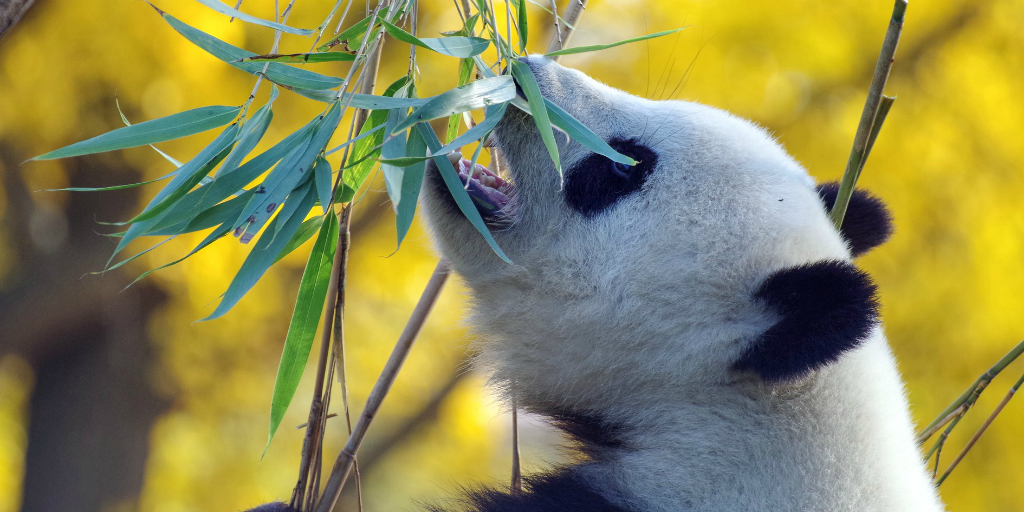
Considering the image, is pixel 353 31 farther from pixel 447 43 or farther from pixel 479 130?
pixel 479 130

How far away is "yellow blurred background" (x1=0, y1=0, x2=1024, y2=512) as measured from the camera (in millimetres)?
3396

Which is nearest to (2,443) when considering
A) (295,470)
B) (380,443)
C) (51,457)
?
(51,457)

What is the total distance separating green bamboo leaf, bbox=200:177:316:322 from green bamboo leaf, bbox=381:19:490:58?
25 centimetres

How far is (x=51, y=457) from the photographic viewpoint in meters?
3.87

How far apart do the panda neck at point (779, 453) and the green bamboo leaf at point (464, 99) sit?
54cm

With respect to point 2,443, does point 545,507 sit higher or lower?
lower

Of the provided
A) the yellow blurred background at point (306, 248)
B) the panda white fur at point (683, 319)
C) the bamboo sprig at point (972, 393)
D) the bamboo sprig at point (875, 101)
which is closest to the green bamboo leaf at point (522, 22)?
the panda white fur at point (683, 319)

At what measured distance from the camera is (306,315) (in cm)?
118

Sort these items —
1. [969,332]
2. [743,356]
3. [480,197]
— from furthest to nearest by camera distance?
[969,332], [480,197], [743,356]

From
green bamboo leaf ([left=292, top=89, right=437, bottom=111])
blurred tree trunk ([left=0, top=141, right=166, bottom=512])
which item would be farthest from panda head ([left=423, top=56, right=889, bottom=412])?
blurred tree trunk ([left=0, top=141, right=166, bottom=512])

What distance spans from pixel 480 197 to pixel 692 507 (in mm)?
574

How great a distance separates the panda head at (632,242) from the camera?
1.10 metres

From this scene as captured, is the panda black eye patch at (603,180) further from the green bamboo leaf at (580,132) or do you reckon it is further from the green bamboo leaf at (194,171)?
the green bamboo leaf at (194,171)

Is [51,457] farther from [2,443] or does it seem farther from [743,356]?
[743,356]
